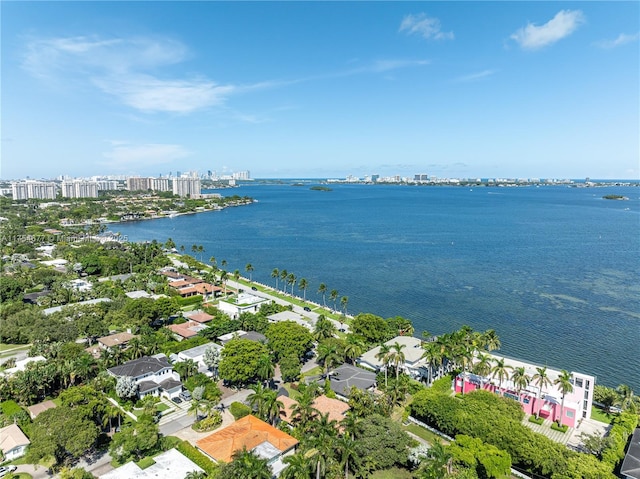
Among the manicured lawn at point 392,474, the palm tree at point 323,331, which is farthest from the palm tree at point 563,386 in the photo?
the palm tree at point 323,331

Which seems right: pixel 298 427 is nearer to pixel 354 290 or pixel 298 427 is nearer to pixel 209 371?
pixel 209 371

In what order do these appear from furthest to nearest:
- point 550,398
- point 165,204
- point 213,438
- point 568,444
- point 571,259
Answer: point 165,204 < point 571,259 < point 550,398 < point 568,444 < point 213,438

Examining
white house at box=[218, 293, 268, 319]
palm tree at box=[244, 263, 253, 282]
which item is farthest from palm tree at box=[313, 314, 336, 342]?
palm tree at box=[244, 263, 253, 282]

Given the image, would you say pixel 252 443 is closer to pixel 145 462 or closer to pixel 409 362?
pixel 145 462

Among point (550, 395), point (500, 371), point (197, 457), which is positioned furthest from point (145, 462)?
point (550, 395)

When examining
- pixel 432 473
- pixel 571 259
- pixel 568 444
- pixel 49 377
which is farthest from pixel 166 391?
pixel 571 259
